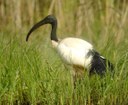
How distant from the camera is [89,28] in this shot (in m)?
8.46

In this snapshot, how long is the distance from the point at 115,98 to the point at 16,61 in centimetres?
95

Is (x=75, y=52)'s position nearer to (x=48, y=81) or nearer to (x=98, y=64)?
(x=98, y=64)

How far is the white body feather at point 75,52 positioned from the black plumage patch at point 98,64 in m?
0.13

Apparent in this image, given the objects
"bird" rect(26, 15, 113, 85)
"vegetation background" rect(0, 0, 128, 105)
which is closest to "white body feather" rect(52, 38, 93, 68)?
"bird" rect(26, 15, 113, 85)

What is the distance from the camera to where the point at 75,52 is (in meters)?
5.87

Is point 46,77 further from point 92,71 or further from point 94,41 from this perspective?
point 94,41

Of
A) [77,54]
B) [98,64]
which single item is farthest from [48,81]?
[77,54]

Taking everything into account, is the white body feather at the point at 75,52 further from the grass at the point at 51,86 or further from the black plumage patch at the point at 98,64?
the grass at the point at 51,86

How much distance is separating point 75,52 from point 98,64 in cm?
51

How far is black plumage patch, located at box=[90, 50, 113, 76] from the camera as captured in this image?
515 cm

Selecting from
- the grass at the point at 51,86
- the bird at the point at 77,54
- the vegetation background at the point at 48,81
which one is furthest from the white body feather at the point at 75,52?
the grass at the point at 51,86

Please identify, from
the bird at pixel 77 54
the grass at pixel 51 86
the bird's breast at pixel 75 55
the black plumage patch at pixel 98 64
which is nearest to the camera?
the grass at pixel 51 86

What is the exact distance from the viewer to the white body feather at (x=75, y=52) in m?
5.81

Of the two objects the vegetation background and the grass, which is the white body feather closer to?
the vegetation background
